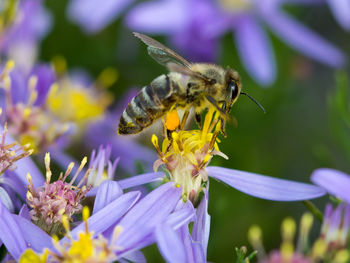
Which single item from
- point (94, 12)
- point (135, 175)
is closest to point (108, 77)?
point (94, 12)

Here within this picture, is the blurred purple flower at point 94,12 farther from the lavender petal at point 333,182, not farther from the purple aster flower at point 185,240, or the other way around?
the lavender petal at point 333,182

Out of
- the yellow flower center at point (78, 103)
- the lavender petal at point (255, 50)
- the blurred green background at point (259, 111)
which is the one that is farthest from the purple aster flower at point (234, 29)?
the yellow flower center at point (78, 103)

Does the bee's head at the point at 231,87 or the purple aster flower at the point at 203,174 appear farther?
the bee's head at the point at 231,87

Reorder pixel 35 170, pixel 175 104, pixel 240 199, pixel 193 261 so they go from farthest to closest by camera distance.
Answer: pixel 240 199 → pixel 175 104 → pixel 35 170 → pixel 193 261

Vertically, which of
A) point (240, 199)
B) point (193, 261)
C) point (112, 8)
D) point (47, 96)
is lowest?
point (240, 199)

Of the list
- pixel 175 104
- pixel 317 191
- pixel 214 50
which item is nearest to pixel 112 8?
pixel 214 50

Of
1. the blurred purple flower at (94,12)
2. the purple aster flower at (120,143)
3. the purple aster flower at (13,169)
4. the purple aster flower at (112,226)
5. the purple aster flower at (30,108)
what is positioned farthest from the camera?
the blurred purple flower at (94,12)

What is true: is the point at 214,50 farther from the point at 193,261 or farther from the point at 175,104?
the point at 193,261
